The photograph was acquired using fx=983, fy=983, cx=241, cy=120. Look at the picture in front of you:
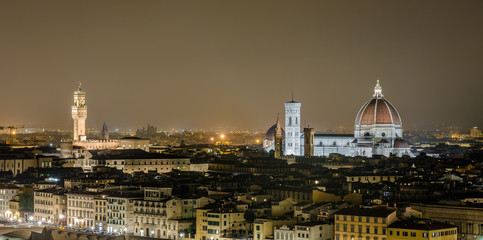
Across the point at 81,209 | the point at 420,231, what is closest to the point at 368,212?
the point at 420,231

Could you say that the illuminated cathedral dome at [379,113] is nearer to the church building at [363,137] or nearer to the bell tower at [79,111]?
the church building at [363,137]

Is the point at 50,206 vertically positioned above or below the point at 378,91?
below

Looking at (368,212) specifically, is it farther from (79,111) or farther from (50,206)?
(79,111)

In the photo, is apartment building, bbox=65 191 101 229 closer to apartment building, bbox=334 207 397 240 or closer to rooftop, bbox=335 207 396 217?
rooftop, bbox=335 207 396 217

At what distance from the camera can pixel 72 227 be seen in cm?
7825

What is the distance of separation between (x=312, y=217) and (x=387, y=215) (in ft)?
23.5

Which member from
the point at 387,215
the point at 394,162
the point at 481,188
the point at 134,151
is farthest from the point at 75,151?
the point at 387,215

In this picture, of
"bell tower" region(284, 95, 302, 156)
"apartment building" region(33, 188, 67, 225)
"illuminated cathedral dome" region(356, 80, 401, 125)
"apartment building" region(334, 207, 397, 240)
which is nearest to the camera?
"apartment building" region(334, 207, 397, 240)

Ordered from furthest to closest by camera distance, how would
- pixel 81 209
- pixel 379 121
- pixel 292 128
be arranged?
pixel 292 128, pixel 379 121, pixel 81 209

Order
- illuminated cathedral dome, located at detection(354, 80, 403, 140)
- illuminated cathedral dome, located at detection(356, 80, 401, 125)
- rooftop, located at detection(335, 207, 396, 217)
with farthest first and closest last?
illuminated cathedral dome, located at detection(356, 80, 401, 125)
illuminated cathedral dome, located at detection(354, 80, 403, 140)
rooftop, located at detection(335, 207, 396, 217)

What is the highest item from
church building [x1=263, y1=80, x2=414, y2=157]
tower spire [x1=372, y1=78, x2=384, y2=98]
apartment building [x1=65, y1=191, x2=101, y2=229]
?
tower spire [x1=372, y1=78, x2=384, y2=98]

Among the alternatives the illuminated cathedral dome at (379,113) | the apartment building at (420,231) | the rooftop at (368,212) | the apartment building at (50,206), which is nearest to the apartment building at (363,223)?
the rooftop at (368,212)

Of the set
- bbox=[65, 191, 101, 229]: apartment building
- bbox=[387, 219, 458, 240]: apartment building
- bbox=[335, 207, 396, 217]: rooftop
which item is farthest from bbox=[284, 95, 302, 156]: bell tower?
bbox=[387, 219, 458, 240]: apartment building

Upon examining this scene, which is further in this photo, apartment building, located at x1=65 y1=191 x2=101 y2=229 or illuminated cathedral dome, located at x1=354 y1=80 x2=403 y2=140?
illuminated cathedral dome, located at x1=354 y1=80 x2=403 y2=140
